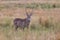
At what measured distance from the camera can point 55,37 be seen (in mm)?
10109

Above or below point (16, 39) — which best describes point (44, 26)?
below

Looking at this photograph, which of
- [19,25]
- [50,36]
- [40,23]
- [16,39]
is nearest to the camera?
[16,39]

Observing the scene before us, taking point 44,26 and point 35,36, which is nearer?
point 35,36

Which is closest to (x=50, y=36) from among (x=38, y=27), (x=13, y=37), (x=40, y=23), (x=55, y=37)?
(x=55, y=37)

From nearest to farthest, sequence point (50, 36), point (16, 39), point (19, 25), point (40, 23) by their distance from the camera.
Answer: point (16, 39), point (50, 36), point (19, 25), point (40, 23)

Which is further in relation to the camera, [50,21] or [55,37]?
[50,21]

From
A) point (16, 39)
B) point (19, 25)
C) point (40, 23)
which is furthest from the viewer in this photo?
point (40, 23)

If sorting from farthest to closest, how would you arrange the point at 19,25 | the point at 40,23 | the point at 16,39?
the point at 40,23 < the point at 19,25 < the point at 16,39

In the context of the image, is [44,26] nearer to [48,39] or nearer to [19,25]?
[19,25]

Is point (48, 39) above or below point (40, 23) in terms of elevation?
above

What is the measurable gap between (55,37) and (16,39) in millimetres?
1363

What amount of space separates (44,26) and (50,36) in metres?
2.96

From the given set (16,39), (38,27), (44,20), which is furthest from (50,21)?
(16,39)

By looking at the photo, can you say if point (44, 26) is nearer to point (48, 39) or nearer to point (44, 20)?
point (44, 20)
